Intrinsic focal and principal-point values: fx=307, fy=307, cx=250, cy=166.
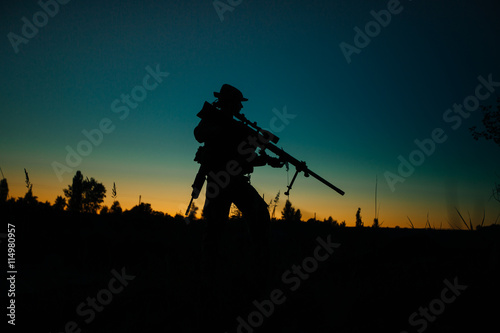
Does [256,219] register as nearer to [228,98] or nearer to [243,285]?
[243,285]

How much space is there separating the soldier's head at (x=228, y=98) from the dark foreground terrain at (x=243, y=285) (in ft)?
8.14

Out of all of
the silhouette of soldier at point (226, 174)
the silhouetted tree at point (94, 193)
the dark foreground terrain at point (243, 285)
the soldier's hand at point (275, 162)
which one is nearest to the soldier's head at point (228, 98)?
the silhouette of soldier at point (226, 174)

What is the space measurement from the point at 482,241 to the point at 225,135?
6.27 meters

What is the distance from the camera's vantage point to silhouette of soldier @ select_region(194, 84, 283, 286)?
4414 mm

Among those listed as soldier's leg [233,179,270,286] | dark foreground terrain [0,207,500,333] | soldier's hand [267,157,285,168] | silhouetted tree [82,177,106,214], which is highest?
silhouetted tree [82,177,106,214]

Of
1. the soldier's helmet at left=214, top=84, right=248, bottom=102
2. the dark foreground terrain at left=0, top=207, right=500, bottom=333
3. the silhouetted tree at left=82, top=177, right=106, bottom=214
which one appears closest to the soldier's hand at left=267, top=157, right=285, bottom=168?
the soldier's helmet at left=214, top=84, right=248, bottom=102

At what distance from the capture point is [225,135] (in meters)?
4.55

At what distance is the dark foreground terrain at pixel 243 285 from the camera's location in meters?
3.39

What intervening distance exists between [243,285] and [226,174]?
68.4 inches

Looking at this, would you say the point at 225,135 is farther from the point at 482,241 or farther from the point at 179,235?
the point at 482,241

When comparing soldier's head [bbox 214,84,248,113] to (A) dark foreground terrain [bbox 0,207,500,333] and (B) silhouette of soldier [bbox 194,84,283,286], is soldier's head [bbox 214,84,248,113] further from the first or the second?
(A) dark foreground terrain [bbox 0,207,500,333]

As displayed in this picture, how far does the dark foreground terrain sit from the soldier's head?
8.14 feet

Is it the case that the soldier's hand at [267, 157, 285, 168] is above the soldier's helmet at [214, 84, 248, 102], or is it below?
below

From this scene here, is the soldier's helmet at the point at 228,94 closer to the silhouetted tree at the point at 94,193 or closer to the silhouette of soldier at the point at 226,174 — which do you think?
the silhouette of soldier at the point at 226,174
